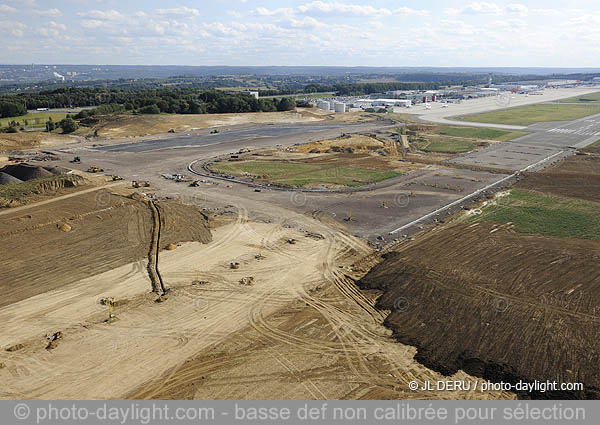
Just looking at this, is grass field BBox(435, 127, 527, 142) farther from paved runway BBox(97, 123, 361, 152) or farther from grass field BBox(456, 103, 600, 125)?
paved runway BBox(97, 123, 361, 152)

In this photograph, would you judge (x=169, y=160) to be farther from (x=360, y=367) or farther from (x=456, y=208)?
(x=360, y=367)

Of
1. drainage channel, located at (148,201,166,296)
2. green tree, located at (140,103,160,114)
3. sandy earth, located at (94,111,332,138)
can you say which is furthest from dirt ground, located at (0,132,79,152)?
drainage channel, located at (148,201,166,296)

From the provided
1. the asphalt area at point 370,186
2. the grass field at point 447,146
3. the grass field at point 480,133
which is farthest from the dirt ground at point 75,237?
the grass field at point 480,133

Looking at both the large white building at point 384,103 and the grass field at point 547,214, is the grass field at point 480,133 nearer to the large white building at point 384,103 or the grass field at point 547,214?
the grass field at point 547,214

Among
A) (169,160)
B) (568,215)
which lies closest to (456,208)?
(568,215)

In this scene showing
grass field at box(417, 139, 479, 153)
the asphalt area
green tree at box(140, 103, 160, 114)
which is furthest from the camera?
green tree at box(140, 103, 160, 114)

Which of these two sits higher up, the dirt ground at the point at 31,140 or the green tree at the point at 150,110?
the green tree at the point at 150,110

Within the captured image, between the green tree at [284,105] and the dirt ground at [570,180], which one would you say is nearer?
the dirt ground at [570,180]
